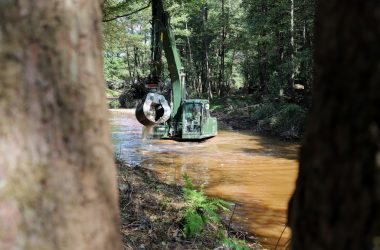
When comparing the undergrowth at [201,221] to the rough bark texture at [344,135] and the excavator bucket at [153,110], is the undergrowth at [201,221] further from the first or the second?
the rough bark texture at [344,135]

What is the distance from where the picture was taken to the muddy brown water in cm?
805

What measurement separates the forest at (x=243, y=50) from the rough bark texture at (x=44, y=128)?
941 cm

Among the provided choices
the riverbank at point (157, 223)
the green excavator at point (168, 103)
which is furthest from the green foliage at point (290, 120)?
the riverbank at point (157, 223)

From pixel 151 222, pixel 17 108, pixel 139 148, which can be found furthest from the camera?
pixel 139 148

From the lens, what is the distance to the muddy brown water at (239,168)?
8055 millimetres

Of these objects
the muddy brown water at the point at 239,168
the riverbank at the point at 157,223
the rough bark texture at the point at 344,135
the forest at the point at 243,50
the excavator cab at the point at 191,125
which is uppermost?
the forest at the point at 243,50

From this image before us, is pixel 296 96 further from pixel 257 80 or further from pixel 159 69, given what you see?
pixel 257 80

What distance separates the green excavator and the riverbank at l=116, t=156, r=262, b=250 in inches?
110

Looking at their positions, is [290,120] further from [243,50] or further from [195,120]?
[243,50]

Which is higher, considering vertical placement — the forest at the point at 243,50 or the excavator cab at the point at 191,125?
the forest at the point at 243,50

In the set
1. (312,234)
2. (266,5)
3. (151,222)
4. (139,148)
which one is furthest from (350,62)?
(266,5)

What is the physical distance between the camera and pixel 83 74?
1.33 m

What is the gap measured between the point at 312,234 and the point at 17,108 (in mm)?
855

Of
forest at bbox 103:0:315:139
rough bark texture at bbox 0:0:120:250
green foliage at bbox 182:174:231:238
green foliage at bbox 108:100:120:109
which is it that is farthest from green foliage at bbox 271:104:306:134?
green foliage at bbox 108:100:120:109
